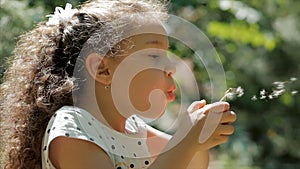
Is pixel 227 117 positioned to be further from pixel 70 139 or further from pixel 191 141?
pixel 70 139

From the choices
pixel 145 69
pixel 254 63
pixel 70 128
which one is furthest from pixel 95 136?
pixel 254 63

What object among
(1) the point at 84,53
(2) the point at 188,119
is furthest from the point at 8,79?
(2) the point at 188,119

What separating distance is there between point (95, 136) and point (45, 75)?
17 centimetres

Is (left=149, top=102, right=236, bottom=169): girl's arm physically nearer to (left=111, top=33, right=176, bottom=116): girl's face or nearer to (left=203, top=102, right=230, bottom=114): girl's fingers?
(left=203, top=102, right=230, bottom=114): girl's fingers

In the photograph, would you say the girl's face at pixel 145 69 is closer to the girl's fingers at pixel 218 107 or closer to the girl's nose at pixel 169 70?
the girl's nose at pixel 169 70

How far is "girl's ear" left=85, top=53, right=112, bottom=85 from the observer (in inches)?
59.0

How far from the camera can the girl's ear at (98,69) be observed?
150cm

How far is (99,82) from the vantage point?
1.50m

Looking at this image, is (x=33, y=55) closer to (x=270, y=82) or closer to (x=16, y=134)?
(x=16, y=134)

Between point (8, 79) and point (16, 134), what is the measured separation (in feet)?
0.52

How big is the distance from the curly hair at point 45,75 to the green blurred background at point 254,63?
61cm

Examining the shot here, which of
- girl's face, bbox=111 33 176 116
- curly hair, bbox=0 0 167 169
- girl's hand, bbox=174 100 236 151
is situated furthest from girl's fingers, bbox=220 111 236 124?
curly hair, bbox=0 0 167 169

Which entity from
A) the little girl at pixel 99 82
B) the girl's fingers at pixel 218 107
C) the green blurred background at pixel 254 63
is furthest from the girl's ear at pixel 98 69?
the green blurred background at pixel 254 63

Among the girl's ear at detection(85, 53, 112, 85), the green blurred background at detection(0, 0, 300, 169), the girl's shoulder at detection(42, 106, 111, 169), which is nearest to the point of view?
the girl's shoulder at detection(42, 106, 111, 169)
